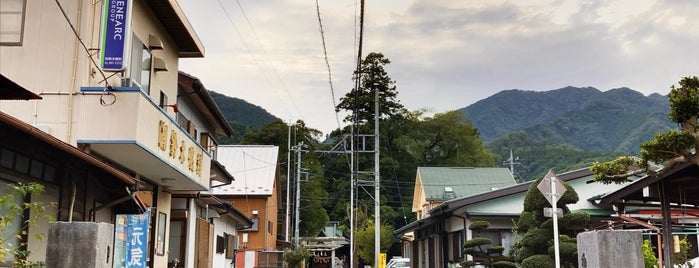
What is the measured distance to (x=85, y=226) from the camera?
624cm

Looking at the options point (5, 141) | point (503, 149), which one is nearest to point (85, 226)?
point (5, 141)

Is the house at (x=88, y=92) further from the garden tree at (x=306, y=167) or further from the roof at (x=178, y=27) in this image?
the garden tree at (x=306, y=167)

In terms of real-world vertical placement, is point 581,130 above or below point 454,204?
above

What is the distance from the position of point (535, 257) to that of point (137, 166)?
1094 cm

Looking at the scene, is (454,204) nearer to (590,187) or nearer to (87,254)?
(590,187)

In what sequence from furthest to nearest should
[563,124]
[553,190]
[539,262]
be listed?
[563,124] → [539,262] → [553,190]

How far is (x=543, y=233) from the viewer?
59.6 feet

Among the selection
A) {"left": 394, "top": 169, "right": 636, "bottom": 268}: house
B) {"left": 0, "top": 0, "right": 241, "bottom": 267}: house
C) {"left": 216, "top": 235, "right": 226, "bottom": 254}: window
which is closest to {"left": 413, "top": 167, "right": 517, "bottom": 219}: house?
{"left": 394, "top": 169, "right": 636, "bottom": 268}: house

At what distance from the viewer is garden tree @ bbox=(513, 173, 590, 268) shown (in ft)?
57.8

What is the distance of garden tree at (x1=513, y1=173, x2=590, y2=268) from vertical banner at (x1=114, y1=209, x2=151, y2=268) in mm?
10502

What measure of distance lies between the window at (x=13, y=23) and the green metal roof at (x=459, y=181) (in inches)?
1227

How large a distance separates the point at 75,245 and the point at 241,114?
71.5 meters

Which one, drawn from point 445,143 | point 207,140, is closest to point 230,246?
point 207,140

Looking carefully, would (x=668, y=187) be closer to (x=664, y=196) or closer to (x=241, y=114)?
(x=664, y=196)
